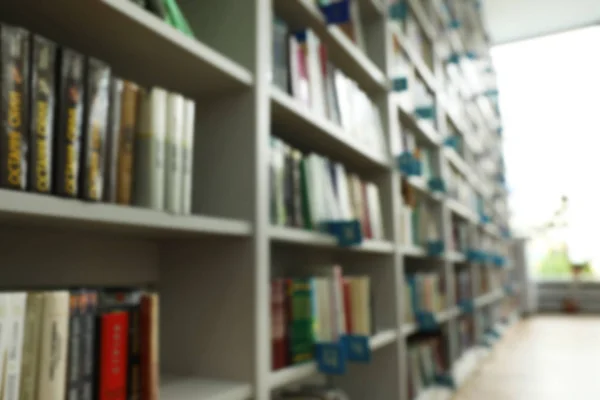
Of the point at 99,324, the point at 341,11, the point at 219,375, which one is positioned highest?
the point at 341,11

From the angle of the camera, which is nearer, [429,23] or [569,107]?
[429,23]

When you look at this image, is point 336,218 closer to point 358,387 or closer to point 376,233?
point 376,233

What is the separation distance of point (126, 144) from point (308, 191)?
0.69 metres

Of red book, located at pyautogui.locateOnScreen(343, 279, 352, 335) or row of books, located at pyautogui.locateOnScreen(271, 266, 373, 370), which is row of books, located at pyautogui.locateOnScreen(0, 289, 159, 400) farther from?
red book, located at pyautogui.locateOnScreen(343, 279, 352, 335)

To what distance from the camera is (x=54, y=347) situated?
29.4 inches

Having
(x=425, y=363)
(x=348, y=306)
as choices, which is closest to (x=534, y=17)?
(x=425, y=363)

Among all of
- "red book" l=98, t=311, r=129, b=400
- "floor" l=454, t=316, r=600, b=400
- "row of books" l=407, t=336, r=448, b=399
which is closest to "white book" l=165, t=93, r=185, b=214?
"red book" l=98, t=311, r=129, b=400

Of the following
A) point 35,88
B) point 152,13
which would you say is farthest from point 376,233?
point 35,88

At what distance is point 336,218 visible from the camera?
168cm

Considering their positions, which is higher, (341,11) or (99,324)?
(341,11)

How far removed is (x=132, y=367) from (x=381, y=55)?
1830 millimetres

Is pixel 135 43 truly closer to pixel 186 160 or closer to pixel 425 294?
pixel 186 160

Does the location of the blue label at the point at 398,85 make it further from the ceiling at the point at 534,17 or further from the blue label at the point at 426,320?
the ceiling at the point at 534,17

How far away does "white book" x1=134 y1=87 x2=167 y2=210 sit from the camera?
0.96m
